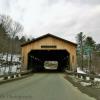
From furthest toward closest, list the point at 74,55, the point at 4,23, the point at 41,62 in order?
the point at 4,23, the point at 41,62, the point at 74,55

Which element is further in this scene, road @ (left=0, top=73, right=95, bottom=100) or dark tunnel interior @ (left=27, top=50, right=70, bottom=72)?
dark tunnel interior @ (left=27, top=50, right=70, bottom=72)

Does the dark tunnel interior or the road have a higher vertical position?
the dark tunnel interior

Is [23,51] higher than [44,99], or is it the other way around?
[23,51]

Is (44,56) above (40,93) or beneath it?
above

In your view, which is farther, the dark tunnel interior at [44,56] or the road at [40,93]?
the dark tunnel interior at [44,56]

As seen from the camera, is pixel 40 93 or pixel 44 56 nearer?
pixel 40 93

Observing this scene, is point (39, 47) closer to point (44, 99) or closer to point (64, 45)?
point (64, 45)

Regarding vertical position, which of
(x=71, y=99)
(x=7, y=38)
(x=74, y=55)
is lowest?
(x=71, y=99)

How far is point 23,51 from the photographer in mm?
44656

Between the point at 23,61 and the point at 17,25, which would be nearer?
the point at 23,61

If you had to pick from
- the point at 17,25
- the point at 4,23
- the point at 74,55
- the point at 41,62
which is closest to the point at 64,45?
the point at 74,55

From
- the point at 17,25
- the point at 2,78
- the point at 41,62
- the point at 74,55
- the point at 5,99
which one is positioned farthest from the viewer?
the point at 17,25

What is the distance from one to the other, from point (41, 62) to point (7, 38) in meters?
19.4

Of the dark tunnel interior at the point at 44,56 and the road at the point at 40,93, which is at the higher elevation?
the dark tunnel interior at the point at 44,56
